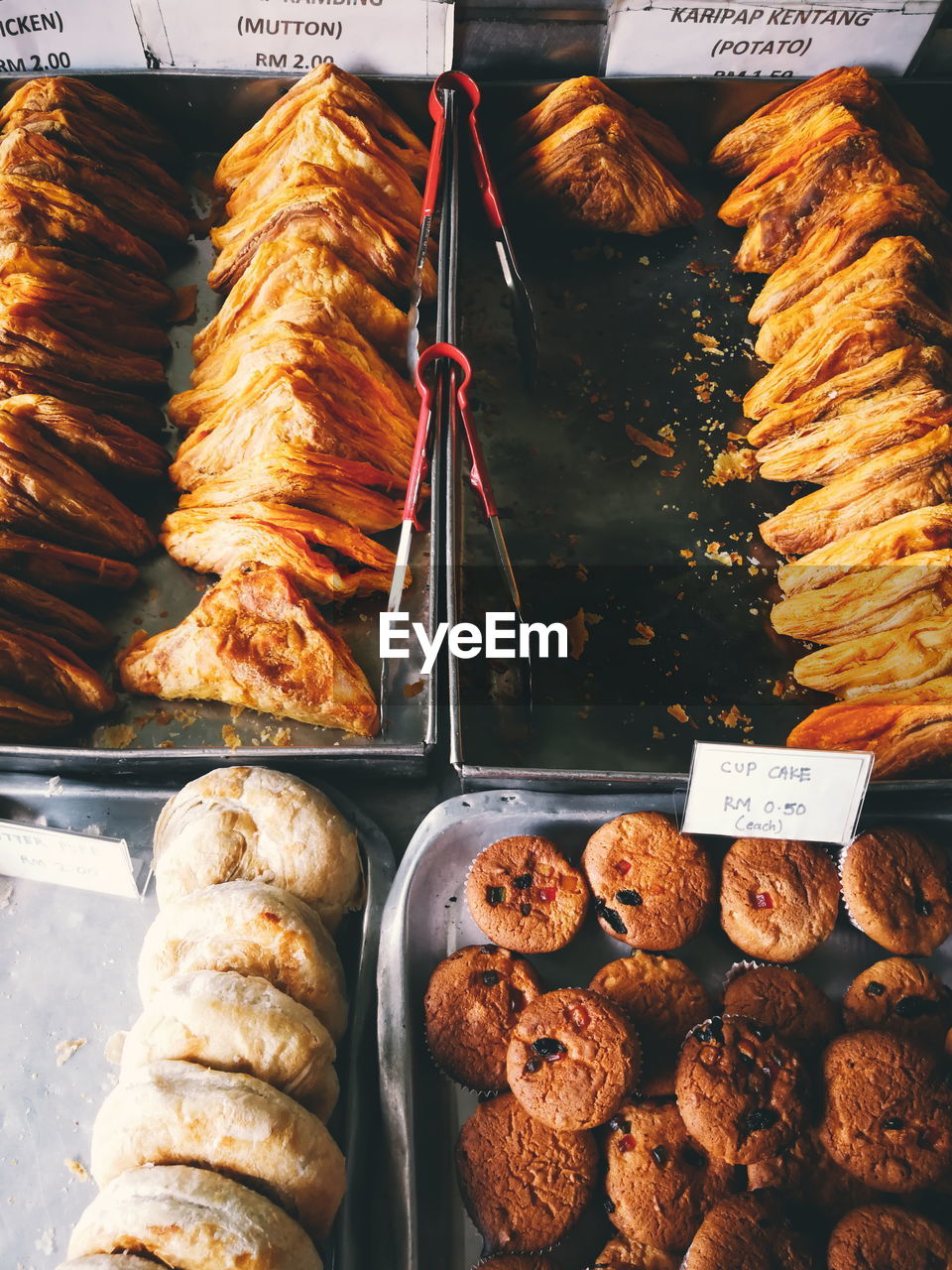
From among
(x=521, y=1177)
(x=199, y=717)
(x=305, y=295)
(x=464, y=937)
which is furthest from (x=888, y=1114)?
(x=305, y=295)

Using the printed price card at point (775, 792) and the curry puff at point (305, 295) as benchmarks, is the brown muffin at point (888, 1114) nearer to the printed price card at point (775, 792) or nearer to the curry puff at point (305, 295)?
the printed price card at point (775, 792)

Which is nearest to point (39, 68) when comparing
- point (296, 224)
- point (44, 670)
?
point (296, 224)

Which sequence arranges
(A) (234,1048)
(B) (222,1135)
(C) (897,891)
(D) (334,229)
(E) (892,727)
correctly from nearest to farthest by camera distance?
1. (B) (222,1135)
2. (A) (234,1048)
3. (C) (897,891)
4. (E) (892,727)
5. (D) (334,229)

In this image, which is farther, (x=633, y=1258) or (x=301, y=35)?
(x=301, y=35)

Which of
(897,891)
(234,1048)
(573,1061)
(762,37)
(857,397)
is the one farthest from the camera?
(762,37)

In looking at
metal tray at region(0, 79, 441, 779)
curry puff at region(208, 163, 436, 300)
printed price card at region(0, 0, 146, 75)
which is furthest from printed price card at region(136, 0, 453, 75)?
metal tray at region(0, 79, 441, 779)

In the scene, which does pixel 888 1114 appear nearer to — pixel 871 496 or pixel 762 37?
pixel 871 496
